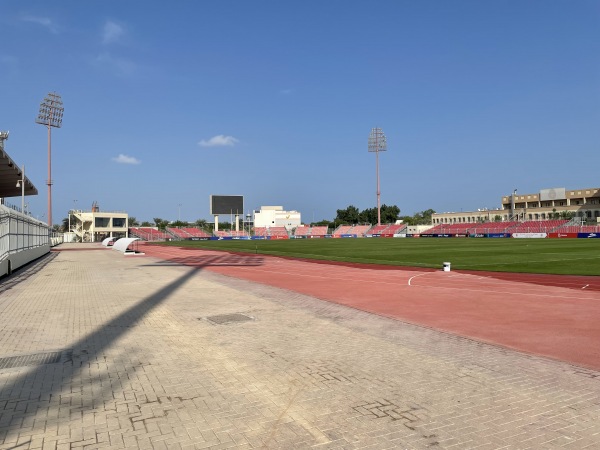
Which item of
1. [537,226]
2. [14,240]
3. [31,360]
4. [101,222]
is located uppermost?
[101,222]

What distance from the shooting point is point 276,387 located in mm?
5621

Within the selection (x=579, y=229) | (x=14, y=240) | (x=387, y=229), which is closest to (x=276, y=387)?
(x=14, y=240)

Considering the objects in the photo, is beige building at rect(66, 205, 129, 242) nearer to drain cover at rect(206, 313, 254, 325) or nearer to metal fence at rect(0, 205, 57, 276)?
metal fence at rect(0, 205, 57, 276)

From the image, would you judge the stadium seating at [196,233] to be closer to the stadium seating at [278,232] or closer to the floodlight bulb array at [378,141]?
the stadium seating at [278,232]

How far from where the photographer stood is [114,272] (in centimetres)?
2214

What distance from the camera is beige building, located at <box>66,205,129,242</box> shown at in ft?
341

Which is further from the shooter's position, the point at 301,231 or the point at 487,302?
the point at 301,231

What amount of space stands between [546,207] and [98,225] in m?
114

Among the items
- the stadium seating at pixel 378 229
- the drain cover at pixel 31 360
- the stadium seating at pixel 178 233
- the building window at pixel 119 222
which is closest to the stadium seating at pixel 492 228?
the stadium seating at pixel 378 229

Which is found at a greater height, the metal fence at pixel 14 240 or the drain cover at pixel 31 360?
the metal fence at pixel 14 240

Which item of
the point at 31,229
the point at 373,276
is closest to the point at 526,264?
the point at 373,276

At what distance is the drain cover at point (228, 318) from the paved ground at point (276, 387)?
12cm

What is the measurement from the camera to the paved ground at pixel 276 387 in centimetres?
→ 427

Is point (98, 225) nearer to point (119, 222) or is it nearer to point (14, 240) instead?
point (119, 222)
